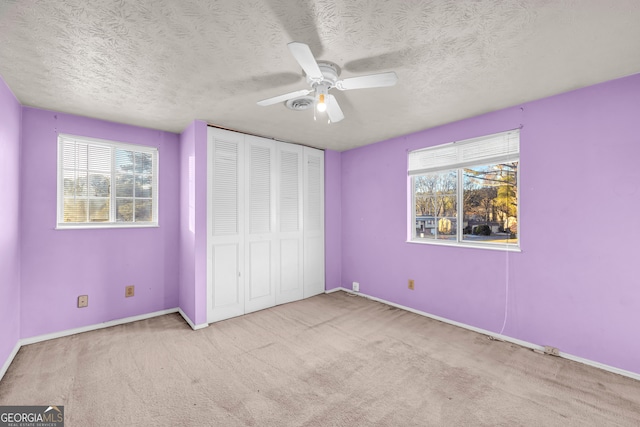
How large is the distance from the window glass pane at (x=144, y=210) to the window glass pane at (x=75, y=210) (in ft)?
1.69

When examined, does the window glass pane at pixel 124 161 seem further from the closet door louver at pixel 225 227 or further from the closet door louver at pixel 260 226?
the closet door louver at pixel 260 226

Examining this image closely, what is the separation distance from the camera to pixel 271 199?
396 centimetres

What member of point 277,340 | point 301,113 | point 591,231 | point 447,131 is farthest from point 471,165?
point 277,340

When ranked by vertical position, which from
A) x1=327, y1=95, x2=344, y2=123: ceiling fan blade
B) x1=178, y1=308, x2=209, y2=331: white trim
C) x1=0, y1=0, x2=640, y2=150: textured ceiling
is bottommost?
x1=178, y1=308, x2=209, y2=331: white trim

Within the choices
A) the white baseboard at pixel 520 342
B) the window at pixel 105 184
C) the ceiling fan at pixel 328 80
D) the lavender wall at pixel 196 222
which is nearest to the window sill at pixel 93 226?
the window at pixel 105 184

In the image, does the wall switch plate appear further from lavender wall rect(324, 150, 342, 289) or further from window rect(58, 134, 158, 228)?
lavender wall rect(324, 150, 342, 289)

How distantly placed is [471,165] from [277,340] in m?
2.92

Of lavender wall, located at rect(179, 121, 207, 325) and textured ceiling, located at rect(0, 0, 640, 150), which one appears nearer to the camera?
textured ceiling, located at rect(0, 0, 640, 150)

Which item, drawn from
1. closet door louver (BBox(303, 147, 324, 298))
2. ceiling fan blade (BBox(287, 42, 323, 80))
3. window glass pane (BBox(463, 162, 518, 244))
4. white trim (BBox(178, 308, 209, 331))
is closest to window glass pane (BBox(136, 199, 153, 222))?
white trim (BBox(178, 308, 209, 331))

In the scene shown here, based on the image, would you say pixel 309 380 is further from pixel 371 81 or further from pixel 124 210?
pixel 124 210

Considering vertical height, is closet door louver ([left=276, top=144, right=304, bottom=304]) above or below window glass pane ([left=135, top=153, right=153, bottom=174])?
below

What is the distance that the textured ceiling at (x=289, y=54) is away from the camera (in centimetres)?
147

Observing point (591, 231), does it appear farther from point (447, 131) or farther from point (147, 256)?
point (147, 256)

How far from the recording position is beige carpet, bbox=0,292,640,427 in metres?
1.84
